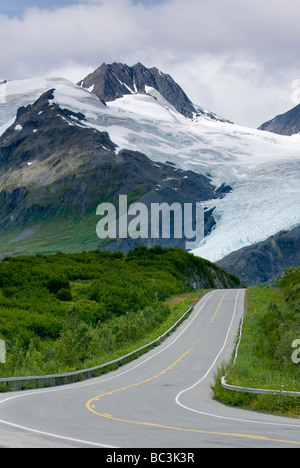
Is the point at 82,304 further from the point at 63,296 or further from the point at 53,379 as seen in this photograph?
the point at 53,379

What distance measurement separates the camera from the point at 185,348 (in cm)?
3991

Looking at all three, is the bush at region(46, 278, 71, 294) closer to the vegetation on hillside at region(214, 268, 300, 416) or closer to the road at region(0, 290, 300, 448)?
the vegetation on hillside at region(214, 268, 300, 416)

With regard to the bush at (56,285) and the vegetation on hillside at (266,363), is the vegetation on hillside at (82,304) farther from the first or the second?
the vegetation on hillside at (266,363)

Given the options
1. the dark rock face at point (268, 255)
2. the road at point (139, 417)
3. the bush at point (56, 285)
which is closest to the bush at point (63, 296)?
the bush at point (56, 285)

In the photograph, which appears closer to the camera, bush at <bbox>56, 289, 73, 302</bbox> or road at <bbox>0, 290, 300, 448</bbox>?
road at <bbox>0, 290, 300, 448</bbox>

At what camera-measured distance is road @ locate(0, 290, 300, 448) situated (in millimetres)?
10195

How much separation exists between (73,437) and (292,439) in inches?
152

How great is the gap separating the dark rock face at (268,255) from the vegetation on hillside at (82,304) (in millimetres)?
94453

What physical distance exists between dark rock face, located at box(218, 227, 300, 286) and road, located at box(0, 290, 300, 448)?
16521 cm

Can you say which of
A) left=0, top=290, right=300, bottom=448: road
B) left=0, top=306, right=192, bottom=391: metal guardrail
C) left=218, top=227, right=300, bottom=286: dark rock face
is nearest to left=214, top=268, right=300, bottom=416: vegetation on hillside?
left=0, top=290, right=300, bottom=448: road

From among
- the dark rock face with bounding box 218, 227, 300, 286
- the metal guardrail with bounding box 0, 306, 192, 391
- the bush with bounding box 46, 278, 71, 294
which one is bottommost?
the metal guardrail with bounding box 0, 306, 192, 391
